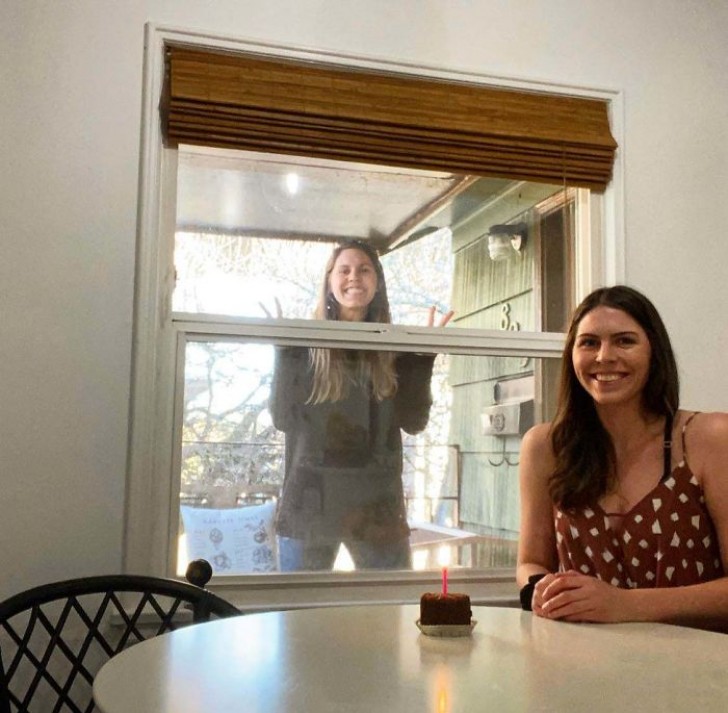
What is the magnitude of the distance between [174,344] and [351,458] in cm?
56

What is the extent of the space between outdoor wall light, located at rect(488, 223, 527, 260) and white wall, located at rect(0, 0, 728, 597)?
31 centimetres

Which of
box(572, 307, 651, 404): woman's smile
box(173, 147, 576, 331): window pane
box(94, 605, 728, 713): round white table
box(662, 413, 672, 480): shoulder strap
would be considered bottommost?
box(94, 605, 728, 713): round white table

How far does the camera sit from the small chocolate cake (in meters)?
1.36

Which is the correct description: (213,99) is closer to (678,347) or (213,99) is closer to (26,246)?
(26,246)

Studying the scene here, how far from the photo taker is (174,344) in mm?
2219

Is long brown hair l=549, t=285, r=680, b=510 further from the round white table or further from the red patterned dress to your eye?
the round white table

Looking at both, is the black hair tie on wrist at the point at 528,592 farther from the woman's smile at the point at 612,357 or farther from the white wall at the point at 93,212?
the white wall at the point at 93,212

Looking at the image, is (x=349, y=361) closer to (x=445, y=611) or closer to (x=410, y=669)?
(x=445, y=611)

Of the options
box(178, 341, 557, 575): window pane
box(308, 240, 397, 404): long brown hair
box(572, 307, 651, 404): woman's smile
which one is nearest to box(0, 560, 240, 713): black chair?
box(178, 341, 557, 575): window pane

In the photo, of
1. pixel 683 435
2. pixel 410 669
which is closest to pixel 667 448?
pixel 683 435

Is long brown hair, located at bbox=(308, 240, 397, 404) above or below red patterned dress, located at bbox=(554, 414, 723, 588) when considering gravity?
above

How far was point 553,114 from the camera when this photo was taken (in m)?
2.49

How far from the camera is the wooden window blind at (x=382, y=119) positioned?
2.22 m

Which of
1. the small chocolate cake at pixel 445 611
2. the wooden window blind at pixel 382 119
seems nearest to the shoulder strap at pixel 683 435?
the small chocolate cake at pixel 445 611
